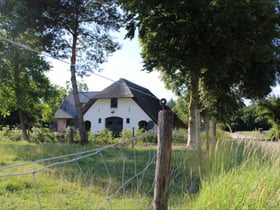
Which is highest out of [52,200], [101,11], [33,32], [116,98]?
[101,11]

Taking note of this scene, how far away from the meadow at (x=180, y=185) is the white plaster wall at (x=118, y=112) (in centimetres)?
1928

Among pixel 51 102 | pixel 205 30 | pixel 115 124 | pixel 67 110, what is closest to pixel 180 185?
pixel 205 30

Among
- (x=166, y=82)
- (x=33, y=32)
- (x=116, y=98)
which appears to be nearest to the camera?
(x=33, y=32)

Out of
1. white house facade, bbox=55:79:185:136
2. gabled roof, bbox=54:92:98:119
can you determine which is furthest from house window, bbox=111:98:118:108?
gabled roof, bbox=54:92:98:119

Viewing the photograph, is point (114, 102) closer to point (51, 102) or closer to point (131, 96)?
point (131, 96)

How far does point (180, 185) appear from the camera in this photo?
16.1 ft

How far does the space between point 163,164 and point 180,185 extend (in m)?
2.60

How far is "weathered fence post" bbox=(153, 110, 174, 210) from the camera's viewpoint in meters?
2.49

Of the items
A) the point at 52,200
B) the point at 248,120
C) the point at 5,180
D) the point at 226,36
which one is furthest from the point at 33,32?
the point at 248,120

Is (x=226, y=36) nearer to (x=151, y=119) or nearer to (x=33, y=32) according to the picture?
(x=33, y=32)

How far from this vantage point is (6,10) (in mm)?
15336

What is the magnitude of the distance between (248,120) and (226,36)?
27.4m

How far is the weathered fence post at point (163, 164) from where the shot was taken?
8.18 ft

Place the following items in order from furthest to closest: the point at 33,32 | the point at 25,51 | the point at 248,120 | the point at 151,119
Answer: the point at 248,120
the point at 151,119
the point at 25,51
the point at 33,32
